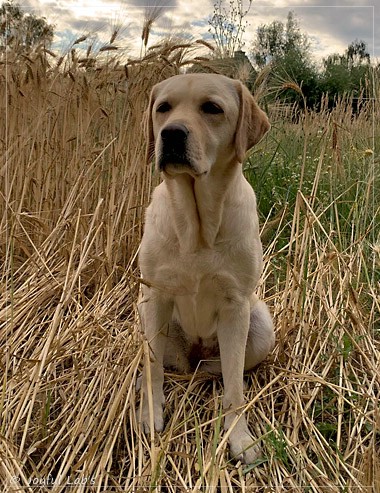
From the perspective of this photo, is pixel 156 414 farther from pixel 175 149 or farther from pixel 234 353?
pixel 175 149

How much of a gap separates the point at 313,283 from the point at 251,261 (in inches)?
33.3

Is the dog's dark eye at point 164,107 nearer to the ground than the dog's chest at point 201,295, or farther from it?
farther from it

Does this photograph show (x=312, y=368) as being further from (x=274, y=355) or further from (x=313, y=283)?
(x=313, y=283)

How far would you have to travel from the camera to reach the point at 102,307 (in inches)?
99.1

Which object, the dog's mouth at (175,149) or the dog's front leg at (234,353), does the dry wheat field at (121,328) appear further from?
the dog's mouth at (175,149)

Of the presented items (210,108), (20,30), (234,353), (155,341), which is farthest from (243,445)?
(20,30)

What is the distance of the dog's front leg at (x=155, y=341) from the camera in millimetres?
2045

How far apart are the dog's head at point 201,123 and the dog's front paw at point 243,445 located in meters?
0.90

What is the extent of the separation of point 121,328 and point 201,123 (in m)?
1.06

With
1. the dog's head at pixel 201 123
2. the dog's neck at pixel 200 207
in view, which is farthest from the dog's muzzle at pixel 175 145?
the dog's neck at pixel 200 207

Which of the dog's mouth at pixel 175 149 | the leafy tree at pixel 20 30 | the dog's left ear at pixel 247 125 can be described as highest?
the leafy tree at pixel 20 30

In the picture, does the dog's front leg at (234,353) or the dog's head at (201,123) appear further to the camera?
the dog's front leg at (234,353)

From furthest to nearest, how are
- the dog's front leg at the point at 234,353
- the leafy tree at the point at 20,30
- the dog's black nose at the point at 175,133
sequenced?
the leafy tree at the point at 20,30
the dog's front leg at the point at 234,353
the dog's black nose at the point at 175,133

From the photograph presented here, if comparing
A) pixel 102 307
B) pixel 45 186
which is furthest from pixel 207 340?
pixel 45 186
